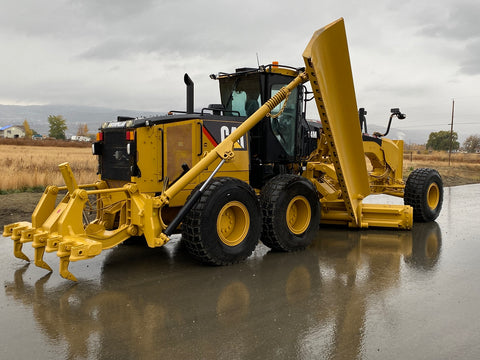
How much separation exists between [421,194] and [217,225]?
201 inches

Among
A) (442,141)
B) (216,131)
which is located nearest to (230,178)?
(216,131)

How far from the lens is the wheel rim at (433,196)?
948 centimetres

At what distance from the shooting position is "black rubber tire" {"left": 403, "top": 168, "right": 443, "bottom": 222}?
29.4ft

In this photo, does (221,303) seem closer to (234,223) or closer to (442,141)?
(234,223)

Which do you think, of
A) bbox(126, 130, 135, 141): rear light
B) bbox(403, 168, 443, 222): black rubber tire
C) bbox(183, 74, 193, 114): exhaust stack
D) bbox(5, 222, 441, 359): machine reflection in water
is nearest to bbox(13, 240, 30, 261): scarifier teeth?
bbox(5, 222, 441, 359): machine reflection in water

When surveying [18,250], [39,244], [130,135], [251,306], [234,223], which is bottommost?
[251,306]

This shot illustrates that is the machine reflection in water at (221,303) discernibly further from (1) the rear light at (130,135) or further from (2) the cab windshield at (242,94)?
(2) the cab windshield at (242,94)

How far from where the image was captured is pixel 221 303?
4473 millimetres

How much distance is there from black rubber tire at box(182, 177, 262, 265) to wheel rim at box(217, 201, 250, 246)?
0.04ft

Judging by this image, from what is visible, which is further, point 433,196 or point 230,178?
point 433,196

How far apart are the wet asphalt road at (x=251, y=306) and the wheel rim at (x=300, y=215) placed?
37 cm

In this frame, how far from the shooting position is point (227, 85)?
7.76m

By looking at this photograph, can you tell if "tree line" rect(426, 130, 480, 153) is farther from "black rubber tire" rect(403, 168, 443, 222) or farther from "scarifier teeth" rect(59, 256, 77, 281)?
"scarifier teeth" rect(59, 256, 77, 281)

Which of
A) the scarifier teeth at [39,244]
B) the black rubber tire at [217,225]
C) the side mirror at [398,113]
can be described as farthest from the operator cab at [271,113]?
the scarifier teeth at [39,244]
